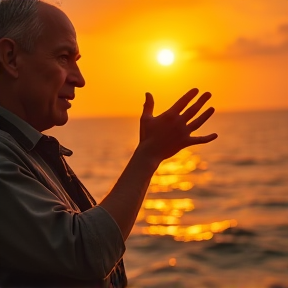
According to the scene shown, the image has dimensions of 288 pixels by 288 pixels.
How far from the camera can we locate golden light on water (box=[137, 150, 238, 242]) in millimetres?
16828

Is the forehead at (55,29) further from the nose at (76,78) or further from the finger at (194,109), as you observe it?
the finger at (194,109)

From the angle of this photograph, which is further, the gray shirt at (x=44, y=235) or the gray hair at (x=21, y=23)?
the gray hair at (x=21, y=23)

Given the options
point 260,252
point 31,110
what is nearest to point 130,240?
point 260,252

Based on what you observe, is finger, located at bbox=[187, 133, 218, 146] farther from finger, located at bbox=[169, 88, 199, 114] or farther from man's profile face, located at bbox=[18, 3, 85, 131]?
man's profile face, located at bbox=[18, 3, 85, 131]

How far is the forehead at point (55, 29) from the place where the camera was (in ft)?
5.73

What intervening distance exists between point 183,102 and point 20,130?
0.45m

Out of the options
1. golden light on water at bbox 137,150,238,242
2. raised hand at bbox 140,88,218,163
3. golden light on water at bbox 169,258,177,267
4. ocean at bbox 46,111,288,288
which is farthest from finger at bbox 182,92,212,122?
golden light on water at bbox 137,150,238,242

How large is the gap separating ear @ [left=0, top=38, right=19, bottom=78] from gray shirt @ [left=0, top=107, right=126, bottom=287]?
215mm

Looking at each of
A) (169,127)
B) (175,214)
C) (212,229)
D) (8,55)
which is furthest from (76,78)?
(175,214)

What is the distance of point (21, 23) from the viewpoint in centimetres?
173

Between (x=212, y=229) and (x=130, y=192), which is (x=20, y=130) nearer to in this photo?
(x=130, y=192)

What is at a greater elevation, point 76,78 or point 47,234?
point 76,78

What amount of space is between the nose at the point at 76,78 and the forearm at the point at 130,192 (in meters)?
0.26

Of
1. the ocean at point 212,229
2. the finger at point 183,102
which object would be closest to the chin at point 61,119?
the finger at point 183,102
